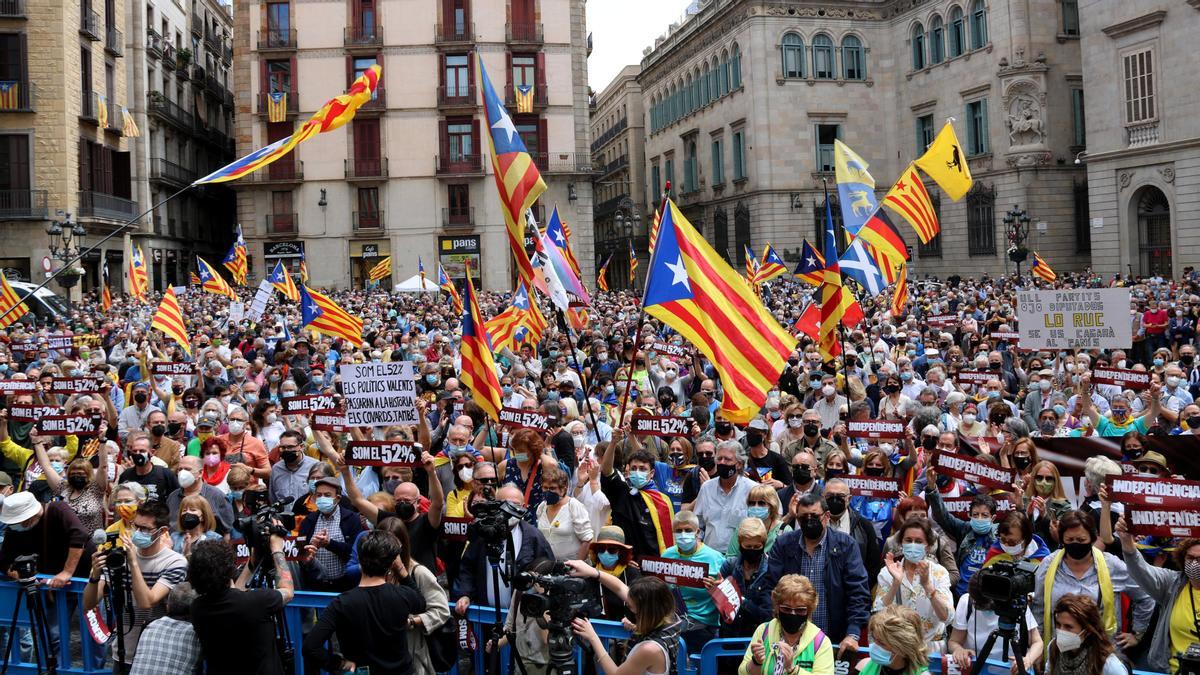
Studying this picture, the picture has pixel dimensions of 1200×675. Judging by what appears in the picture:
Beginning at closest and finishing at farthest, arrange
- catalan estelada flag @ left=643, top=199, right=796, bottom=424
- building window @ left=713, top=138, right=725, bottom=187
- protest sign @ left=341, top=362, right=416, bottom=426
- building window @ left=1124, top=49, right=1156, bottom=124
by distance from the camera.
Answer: catalan estelada flag @ left=643, top=199, right=796, bottom=424, protest sign @ left=341, top=362, right=416, bottom=426, building window @ left=1124, top=49, right=1156, bottom=124, building window @ left=713, top=138, right=725, bottom=187

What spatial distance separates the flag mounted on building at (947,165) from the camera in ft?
55.8

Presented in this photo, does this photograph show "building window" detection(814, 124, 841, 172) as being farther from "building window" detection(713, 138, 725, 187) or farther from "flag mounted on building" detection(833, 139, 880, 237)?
"flag mounted on building" detection(833, 139, 880, 237)

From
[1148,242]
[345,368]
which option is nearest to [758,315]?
[345,368]

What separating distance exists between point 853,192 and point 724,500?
9589mm

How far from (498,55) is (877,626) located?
148 ft

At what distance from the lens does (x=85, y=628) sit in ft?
24.2

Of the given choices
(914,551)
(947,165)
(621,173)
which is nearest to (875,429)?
(914,551)

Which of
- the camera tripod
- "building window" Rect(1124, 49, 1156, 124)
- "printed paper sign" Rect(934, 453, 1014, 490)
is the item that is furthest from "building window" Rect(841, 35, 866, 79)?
the camera tripod

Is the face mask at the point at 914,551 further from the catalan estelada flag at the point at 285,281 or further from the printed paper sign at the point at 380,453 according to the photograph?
the catalan estelada flag at the point at 285,281

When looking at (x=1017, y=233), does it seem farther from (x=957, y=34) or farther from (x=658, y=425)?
(x=658, y=425)

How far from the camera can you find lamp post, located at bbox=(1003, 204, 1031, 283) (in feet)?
101

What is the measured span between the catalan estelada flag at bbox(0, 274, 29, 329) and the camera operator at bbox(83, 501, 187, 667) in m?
11.7

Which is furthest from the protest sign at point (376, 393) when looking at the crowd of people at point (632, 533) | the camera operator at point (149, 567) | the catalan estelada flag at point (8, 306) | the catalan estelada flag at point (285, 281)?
the catalan estelada flag at point (285, 281)

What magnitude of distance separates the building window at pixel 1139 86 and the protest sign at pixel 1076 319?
28.5 meters
